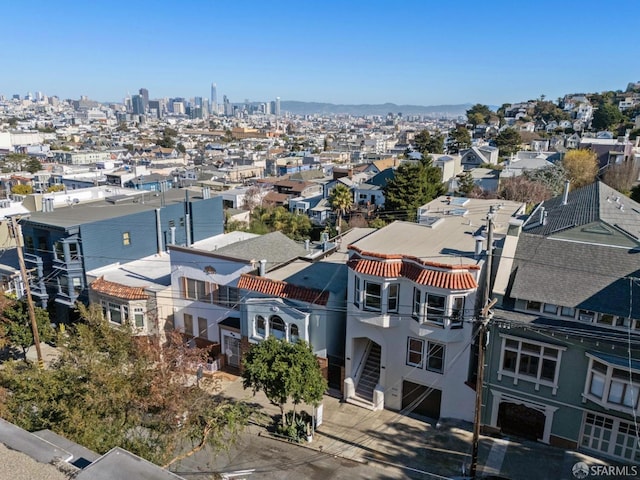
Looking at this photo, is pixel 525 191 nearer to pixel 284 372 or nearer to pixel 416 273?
pixel 416 273

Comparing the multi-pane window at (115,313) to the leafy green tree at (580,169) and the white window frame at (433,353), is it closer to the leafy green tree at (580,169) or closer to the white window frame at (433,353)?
the white window frame at (433,353)

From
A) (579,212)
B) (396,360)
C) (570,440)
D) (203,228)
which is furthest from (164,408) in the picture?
(203,228)

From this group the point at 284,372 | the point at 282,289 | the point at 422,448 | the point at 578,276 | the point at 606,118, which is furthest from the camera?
the point at 606,118

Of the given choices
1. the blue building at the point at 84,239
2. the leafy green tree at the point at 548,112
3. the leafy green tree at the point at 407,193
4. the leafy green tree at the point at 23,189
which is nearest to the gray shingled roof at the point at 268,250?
the blue building at the point at 84,239

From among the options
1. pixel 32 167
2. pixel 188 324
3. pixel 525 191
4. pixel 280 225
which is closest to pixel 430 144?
pixel 525 191

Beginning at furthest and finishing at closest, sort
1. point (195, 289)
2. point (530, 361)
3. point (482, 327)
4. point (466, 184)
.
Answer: point (466, 184) → point (195, 289) → point (530, 361) → point (482, 327)

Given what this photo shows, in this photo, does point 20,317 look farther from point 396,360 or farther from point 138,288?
point 396,360

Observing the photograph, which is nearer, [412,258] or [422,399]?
[412,258]
